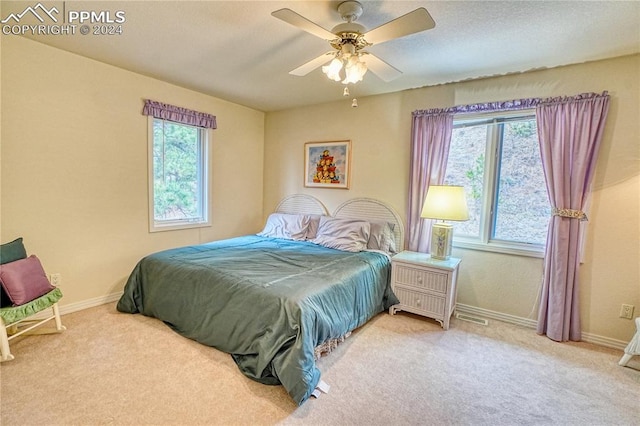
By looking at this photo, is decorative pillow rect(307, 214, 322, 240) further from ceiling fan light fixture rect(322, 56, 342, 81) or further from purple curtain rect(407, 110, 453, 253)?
ceiling fan light fixture rect(322, 56, 342, 81)

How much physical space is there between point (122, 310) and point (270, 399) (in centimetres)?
188

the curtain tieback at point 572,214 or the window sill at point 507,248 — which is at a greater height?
the curtain tieback at point 572,214

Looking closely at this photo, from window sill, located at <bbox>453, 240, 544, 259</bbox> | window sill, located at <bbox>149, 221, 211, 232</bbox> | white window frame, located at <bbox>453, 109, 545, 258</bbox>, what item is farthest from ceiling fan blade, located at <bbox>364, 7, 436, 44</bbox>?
window sill, located at <bbox>149, 221, 211, 232</bbox>

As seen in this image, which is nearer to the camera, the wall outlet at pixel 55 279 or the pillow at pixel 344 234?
the wall outlet at pixel 55 279

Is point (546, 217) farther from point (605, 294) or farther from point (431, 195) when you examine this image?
point (431, 195)

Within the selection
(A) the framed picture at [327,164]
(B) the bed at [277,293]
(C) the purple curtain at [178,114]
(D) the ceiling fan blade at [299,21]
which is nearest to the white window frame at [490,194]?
(B) the bed at [277,293]

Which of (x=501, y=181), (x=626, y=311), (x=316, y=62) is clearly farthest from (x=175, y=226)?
(x=626, y=311)

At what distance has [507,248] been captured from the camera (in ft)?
9.57

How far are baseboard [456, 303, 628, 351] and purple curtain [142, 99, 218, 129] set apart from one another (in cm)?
361

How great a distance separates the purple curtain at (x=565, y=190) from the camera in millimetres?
2475

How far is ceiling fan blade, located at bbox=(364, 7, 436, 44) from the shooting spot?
1475 mm

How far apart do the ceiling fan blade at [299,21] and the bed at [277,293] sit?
1.61m

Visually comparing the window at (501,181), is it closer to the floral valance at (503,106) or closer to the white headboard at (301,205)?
the floral valance at (503,106)

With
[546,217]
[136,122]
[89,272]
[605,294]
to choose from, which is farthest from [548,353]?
[136,122]
